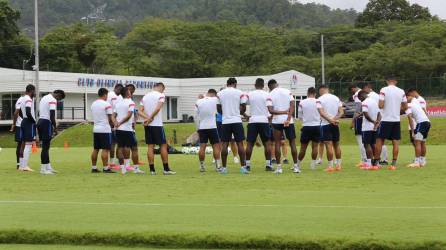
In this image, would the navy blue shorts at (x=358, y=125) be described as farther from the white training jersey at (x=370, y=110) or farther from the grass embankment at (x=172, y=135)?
the grass embankment at (x=172, y=135)

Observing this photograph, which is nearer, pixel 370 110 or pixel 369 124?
pixel 370 110

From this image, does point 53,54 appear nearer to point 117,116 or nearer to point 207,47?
point 207,47

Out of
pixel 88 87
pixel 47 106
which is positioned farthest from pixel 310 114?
pixel 88 87

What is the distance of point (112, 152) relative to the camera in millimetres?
22141

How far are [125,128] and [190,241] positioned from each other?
11.7 metres

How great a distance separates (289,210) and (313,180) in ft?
19.0

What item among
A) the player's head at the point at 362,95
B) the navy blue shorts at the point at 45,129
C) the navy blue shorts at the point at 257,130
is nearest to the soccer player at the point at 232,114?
the navy blue shorts at the point at 257,130

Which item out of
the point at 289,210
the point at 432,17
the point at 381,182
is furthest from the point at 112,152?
the point at 432,17

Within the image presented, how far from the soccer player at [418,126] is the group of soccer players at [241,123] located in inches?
1.1

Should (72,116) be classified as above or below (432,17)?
below

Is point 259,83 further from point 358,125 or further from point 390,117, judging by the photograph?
point 358,125

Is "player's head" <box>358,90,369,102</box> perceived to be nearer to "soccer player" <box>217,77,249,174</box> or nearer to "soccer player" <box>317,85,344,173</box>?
"soccer player" <box>317,85,344,173</box>

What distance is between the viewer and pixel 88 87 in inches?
3066

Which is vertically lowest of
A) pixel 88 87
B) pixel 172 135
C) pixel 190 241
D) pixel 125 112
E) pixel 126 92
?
pixel 190 241
